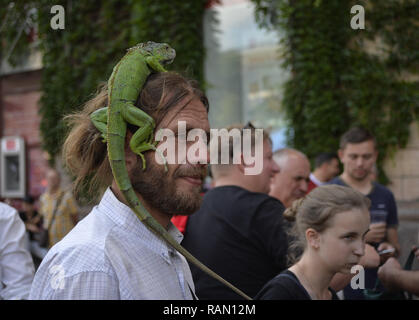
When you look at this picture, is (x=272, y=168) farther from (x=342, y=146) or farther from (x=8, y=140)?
(x=8, y=140)

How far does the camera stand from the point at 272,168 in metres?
3.50

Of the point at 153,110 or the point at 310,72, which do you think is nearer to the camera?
the point at 153,110

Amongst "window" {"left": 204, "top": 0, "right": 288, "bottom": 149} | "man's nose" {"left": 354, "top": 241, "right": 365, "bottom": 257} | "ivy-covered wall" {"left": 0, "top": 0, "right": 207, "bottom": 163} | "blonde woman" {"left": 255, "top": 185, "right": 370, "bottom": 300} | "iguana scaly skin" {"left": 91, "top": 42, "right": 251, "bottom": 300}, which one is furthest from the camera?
"ivy-covered wall" {"left": 0, "top": 0, "right": 207, "bottom": 163}

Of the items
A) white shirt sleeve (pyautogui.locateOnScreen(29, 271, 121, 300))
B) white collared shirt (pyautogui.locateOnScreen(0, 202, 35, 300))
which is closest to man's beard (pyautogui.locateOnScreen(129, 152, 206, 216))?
white shirt sleeve (pyautogui.locateOnScreen(29, 271, 121, 300))

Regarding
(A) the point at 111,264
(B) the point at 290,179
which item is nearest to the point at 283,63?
(B) the point at 290,179

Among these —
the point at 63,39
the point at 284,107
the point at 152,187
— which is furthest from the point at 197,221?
the point at 63,39

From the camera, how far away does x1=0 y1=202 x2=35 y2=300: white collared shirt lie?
104 inches

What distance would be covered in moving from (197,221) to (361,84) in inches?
152

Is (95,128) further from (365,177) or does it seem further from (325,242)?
(365,177)

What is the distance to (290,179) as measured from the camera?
4.01 meters

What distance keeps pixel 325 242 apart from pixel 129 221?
111cm

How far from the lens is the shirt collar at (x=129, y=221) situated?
1.42 meters

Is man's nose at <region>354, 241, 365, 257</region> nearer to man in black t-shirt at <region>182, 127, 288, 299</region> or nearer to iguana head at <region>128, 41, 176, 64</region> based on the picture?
man in black t-shirt at <region>182, 127, 288, 299</region>

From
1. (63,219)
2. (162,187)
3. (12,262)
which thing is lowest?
(63,219)
